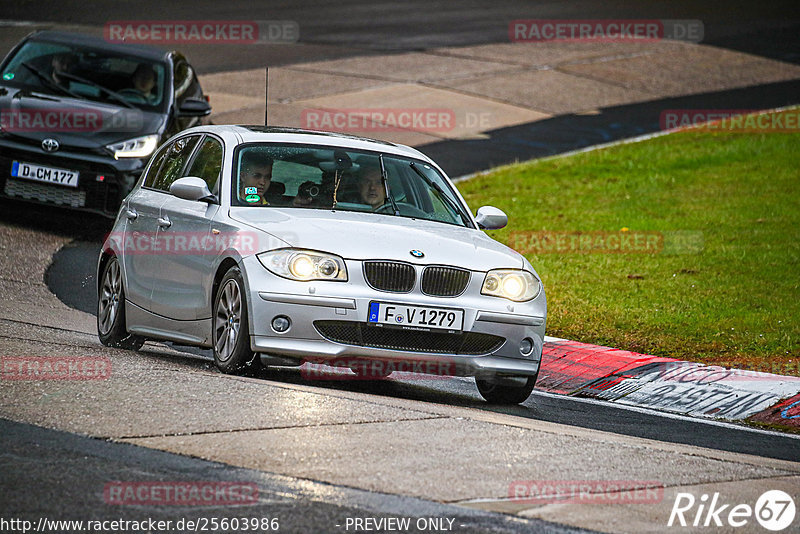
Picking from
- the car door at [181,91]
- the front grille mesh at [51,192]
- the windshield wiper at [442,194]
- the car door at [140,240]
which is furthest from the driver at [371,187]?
the car door at [181,91]

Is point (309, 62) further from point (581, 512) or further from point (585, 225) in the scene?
point (581, 512)

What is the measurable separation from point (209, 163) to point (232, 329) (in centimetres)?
157

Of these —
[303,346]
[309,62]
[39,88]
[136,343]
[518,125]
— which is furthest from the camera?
[309,62]

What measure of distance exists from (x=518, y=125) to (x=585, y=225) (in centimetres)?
683

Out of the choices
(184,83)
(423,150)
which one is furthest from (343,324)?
(423,150)

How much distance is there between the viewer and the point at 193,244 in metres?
8.84

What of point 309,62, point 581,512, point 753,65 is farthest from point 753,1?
point 581,512

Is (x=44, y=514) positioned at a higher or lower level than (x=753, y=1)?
lower

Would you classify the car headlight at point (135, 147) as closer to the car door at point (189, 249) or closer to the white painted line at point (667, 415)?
the car door at point (189, 249)

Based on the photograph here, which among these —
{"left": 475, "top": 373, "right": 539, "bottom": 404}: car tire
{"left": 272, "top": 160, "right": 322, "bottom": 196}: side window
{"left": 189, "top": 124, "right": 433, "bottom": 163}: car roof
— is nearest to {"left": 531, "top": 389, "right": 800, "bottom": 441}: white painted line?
{"left": 475, "top": 373, "right": 539, "bottom": 404}: car tire

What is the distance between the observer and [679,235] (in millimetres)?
15766

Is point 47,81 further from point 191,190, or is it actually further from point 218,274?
point 218,274

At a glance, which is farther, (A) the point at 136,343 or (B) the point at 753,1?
(B) the point at 753,1

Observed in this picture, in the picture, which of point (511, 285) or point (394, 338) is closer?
point (394, 338)
